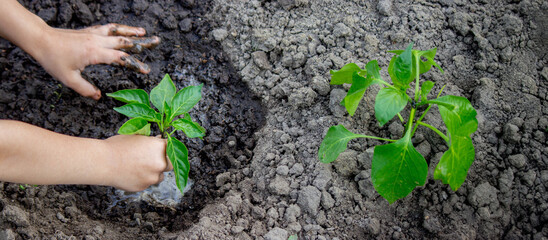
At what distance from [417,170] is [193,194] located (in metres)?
1.12

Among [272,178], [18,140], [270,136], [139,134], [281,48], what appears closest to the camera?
[18,140]

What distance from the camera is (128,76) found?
8.14 feet

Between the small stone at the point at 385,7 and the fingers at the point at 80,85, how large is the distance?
1.62 m

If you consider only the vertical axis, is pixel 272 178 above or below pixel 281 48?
below

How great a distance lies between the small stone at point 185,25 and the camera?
2.62 meters

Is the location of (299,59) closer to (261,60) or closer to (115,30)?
(261,60)

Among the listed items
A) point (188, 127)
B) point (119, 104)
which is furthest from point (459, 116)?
point (119, 104)

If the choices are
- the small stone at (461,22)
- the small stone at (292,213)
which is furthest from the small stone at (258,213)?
the small stone at (461,22)

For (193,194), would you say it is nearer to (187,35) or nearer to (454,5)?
(187,35)

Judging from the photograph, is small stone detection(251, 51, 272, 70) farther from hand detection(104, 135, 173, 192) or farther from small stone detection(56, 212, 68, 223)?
small stone detection(56, 212, 68, 223)

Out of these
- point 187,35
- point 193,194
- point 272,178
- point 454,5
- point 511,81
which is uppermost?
point 454,5

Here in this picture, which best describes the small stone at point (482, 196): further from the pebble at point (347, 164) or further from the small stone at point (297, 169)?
the small stone at point (297, 169)

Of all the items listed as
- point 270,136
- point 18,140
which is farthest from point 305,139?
point 18,140

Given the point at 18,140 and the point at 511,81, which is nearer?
the point at 18,140
